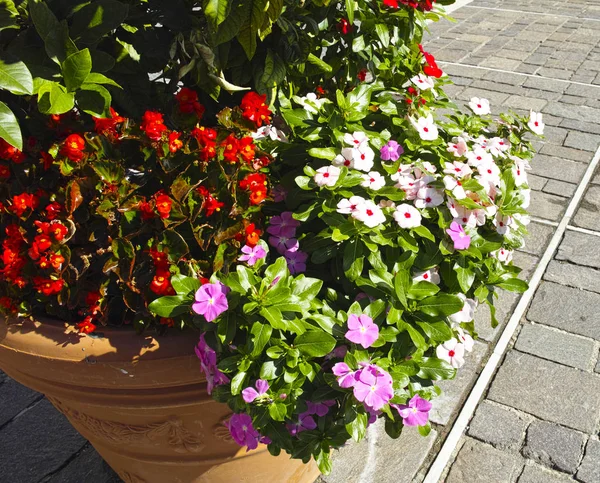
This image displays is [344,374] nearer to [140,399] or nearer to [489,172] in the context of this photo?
[140,399]

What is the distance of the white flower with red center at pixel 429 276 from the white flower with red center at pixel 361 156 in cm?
33

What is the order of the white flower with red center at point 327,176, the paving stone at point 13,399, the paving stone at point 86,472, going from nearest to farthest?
1. the white flower with red center at point 327,176
2. the paving stone at point 86,472
3. the paving stone at point 13,399

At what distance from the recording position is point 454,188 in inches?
67.2

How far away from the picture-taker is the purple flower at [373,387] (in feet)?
4.67

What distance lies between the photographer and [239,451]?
2.01 meters

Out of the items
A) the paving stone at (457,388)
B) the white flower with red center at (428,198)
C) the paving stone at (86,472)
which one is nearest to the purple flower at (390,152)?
the white flower with red center at (428,198)

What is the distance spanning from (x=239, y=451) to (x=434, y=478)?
2.50 ft

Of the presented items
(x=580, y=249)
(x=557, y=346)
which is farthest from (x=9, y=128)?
(x=580, y=249)

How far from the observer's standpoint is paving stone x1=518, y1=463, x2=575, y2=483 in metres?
2.24

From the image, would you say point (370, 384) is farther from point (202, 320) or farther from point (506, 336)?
point (506, 336)

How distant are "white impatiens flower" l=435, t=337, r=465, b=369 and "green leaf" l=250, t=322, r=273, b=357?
53cm

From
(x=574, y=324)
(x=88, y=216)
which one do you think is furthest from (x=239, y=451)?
(x=574, y=324)

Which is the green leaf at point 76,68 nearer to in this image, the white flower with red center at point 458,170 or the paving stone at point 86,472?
the white flower with red center at point 458,170

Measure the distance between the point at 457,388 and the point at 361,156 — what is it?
131 centimetres
